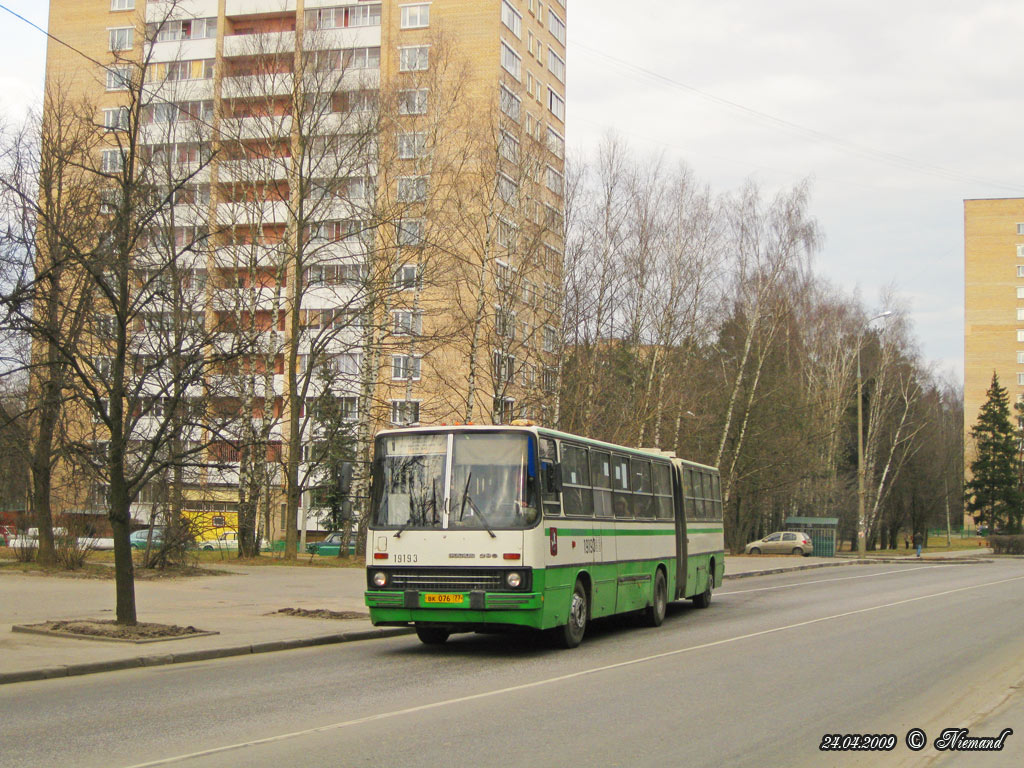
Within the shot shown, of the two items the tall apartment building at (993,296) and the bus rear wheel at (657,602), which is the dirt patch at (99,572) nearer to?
the bus rear wheel at (657,602)

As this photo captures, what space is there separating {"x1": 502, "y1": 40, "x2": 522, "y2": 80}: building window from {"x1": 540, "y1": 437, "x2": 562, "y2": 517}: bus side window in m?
48.8

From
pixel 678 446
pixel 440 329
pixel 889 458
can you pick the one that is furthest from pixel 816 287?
pixel 440 329

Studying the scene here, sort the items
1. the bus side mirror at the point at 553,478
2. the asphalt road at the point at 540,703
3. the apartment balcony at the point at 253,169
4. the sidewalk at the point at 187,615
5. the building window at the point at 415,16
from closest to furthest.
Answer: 1. the asphalt road at the point at 540,703
2. the sidewalk at the point at 187,615
3. the bus side mirror at the point at 553,478
4. the apartment balcony at the point at 253,169
5. the building window at the point at 415,16

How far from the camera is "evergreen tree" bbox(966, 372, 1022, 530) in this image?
88.1 m

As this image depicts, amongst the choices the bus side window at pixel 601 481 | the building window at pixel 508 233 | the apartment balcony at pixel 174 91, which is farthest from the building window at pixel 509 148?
the bus side window at pixel 601 481

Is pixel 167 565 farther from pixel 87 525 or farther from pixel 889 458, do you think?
pixel 889 458

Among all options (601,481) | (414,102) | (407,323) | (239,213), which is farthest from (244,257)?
(601,481)

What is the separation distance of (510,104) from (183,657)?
91.3ft

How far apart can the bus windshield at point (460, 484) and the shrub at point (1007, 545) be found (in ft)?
201

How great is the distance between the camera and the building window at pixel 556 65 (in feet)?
224

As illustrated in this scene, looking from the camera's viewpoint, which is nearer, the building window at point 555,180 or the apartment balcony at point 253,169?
the apartment balcony at point 253,169

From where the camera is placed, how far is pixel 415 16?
61781mm

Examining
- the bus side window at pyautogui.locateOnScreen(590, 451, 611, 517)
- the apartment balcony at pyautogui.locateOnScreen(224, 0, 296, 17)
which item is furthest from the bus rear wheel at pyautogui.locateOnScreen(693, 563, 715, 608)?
the apartment balcony at pyautogui.locateOnScreen(224, 0, 296, 17)

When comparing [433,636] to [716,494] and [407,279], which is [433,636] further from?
[407,279]
